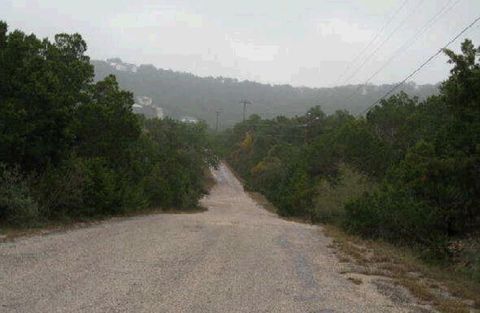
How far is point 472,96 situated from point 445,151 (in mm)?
2649

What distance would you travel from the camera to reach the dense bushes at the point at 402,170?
655 inches

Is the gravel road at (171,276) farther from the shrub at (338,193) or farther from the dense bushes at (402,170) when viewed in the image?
the shrub at (338,193)

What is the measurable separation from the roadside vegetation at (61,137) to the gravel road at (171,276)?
305 cm

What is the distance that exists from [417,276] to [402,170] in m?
11.1

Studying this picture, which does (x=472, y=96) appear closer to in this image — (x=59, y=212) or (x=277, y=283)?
(x=277, y=283)

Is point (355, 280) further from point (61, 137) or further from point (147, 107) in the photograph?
point (147, 107)

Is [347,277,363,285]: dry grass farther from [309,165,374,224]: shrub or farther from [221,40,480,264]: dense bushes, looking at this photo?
[309,165,374,224]: shrub

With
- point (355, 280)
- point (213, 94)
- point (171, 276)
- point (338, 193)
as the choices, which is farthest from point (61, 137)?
point (213, 94)

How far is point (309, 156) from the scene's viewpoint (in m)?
52.7

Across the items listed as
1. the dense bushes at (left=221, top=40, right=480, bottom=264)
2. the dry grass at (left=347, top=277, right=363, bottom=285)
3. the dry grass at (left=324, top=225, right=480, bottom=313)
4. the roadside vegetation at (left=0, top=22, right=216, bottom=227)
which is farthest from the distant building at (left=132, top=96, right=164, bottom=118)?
the dry grass at (left=347, top=277, right=363, bottom=285)

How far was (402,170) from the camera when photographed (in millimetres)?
23734

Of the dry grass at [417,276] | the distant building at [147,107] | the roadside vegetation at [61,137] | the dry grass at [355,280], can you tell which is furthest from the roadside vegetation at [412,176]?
the distant building at [147,107]

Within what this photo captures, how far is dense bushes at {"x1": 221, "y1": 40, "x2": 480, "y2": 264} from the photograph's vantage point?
54.5ft

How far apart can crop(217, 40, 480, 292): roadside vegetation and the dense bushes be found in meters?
0.03
